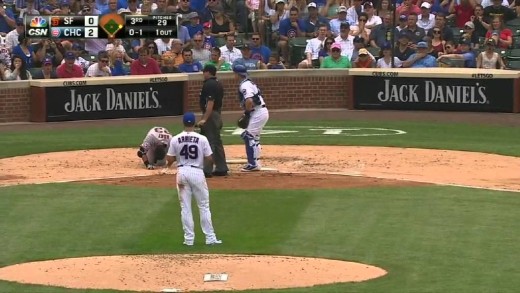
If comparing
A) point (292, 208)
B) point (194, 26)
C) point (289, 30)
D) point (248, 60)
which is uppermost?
point (194, 26)

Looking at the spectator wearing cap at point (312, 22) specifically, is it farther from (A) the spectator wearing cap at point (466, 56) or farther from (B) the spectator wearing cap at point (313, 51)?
(A) the spectator wearing cap at point (466, 56)

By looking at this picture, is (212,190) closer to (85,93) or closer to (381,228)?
(381,228)

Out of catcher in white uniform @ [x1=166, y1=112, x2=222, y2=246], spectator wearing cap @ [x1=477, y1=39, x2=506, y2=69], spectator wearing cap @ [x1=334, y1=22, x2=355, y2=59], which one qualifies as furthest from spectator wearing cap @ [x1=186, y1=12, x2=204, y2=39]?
catcher in white uniform @ [x1=166, y1=112, x2=222, y2=246]

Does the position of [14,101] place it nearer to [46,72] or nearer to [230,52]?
[46,72]

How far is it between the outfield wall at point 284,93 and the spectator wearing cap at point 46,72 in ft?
1.90

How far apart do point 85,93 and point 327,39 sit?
6.04 m

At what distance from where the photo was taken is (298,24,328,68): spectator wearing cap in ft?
98.1

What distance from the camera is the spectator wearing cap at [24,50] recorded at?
27625 millimetres

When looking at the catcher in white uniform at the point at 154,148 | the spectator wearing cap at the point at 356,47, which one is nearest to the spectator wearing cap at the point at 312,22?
the spectator wearing cap at the point at 356,47

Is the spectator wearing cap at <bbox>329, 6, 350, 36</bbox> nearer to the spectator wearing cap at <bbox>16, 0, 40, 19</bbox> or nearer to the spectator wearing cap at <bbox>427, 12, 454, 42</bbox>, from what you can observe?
the spectator wearing cap at <bbox>427, 12, 454, 42</bbox>

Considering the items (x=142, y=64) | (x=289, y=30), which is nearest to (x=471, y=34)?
(x=289, y=30)

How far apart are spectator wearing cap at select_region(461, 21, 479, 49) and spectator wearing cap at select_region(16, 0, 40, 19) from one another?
10132mm

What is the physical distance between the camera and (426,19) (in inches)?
1201

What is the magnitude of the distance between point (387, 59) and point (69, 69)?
24.5ft
